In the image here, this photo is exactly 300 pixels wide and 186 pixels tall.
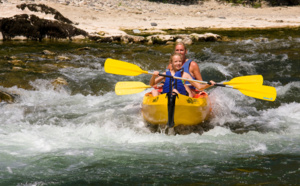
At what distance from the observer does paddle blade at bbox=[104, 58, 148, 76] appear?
5.71 meters

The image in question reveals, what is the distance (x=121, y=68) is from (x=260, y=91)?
86.0 inches

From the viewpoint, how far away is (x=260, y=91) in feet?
17.8

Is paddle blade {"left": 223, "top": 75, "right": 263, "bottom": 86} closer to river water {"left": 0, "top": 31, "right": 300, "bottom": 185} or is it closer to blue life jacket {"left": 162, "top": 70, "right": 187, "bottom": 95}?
river water {"left": 0, "top": 31, "right": 300, "bottom": 185}

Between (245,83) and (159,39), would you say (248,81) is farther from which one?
(159,39)

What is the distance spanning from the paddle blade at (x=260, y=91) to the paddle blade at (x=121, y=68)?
1.57m

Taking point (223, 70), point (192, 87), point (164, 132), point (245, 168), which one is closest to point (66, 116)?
point (164, 132)

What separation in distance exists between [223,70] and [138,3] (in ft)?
37.4

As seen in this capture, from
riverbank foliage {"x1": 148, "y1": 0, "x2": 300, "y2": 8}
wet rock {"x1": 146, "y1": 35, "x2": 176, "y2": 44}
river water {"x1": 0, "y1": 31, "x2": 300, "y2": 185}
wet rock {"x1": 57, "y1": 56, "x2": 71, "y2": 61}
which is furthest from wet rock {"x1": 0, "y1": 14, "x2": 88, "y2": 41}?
riverbank foliage {"x1": 148, "y1": 0, "x2": 300, "y2": 8}

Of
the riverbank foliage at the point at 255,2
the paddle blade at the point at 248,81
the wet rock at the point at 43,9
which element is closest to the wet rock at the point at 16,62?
the wet rock at the point at 43,9

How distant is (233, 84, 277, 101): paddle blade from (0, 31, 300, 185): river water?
1.55 ft

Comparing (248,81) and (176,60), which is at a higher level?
(176,60)

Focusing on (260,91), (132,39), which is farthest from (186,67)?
(132,39)

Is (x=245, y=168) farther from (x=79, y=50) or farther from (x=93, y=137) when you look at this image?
(x=79, y=50)

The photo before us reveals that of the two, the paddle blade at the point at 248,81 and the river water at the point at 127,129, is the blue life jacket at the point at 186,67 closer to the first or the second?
the paddle blade at the point at 248,81
